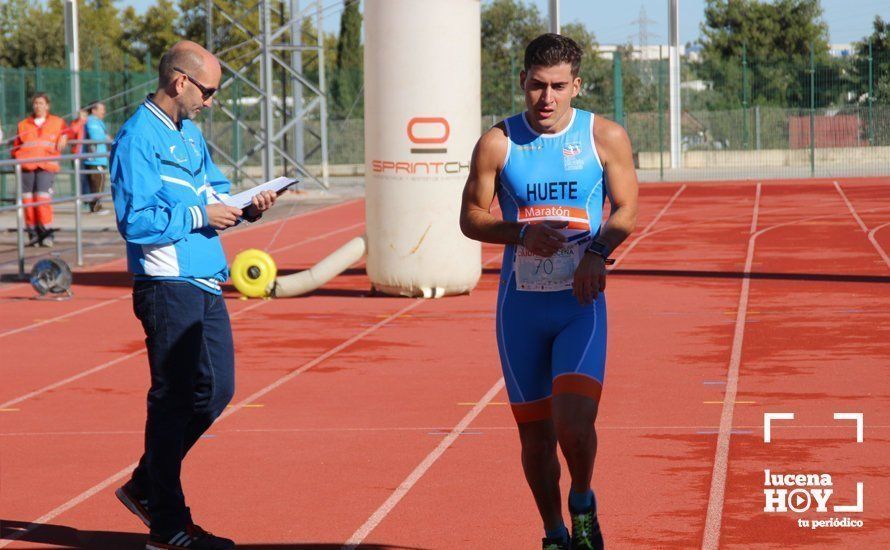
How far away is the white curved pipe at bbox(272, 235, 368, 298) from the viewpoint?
14.7 meters

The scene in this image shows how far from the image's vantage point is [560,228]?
5.36m

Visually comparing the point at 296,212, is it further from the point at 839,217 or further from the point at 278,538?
the point at 278,538

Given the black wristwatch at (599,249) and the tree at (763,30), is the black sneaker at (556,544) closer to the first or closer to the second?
the black wristwatch at (599,249)

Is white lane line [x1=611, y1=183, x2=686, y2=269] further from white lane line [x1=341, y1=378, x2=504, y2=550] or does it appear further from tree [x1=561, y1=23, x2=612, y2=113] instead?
tree [x1=561, y1=23, x2=612, y2=113]

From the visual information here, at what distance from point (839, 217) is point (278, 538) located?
62.5 feet

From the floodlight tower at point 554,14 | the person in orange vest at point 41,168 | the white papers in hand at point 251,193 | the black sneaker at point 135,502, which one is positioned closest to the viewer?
the white papers in hand at point 251,193

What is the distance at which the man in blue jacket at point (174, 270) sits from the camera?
569 centimetres

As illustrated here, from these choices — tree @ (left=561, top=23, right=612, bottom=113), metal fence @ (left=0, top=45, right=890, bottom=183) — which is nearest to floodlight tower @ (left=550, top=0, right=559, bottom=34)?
metal fence @ (left=0, top=45, right=890, bottom=183)

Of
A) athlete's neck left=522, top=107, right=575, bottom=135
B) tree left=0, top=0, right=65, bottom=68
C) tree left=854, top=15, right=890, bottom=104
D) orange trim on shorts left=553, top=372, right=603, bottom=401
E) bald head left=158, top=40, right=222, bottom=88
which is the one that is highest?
tree left=0, top=0, right=65, bottom=68

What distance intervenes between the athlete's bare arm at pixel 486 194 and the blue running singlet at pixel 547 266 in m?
0.04

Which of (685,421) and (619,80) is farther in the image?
(619,80)

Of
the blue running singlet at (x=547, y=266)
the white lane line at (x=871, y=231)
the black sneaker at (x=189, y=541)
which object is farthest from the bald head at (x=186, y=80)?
the white lane line at (x=871, y=231)

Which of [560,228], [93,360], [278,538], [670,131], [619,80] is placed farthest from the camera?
[670,131]

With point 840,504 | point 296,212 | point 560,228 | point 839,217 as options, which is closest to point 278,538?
point 560,228
